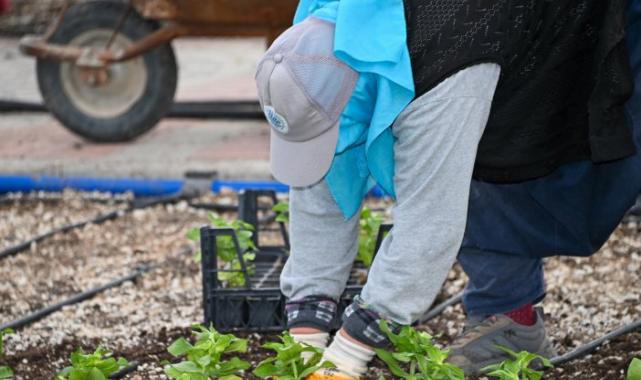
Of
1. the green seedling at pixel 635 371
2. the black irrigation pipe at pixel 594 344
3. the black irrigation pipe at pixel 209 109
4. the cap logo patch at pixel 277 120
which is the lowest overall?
the black irrigation pipe at pixel 209 109

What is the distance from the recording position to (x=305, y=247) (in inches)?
97.7

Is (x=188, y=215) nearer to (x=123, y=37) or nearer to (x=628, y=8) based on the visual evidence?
(x=123, y=37)

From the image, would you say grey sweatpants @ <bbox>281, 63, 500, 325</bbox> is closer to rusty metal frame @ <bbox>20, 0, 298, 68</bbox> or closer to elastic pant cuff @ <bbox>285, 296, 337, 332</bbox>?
elastic pant cuff @ <bbox>285, 296, 337, 332</bbox>

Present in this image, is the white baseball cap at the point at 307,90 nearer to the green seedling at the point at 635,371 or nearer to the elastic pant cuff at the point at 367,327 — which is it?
the elastic pant cuff at the point at 367,327

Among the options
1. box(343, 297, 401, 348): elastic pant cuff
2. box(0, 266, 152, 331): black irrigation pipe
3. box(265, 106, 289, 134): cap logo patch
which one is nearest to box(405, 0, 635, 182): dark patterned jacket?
box(265, 106, 289, 134): cap logo patch

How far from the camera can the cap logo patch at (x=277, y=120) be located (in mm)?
2207

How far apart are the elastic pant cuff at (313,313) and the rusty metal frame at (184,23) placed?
3.07 metres

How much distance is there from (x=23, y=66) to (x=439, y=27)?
737 centimetres

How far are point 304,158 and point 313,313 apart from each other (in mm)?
402

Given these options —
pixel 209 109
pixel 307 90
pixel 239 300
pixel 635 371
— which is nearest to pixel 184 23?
pixel 209 109

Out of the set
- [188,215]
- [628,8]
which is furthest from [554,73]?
[188,215]

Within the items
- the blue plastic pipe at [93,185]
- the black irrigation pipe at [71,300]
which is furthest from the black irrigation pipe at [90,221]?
the black irrigation pipe at [71,300]

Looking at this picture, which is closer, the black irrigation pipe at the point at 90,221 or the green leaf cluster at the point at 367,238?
the green leaf cluster at the point at 367,238

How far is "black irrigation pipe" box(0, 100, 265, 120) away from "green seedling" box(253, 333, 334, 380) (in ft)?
13.3
